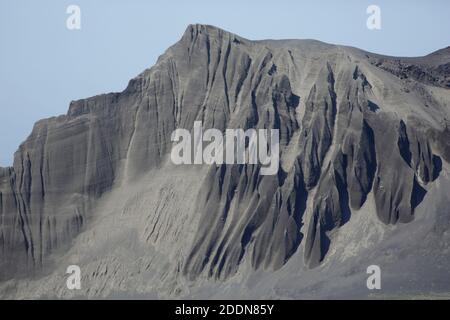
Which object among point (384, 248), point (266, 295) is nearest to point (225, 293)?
point (266, 295)

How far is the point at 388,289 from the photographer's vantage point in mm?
191875

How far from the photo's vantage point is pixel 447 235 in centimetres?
19938

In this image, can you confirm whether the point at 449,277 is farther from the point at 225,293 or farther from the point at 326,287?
the point at 225,293

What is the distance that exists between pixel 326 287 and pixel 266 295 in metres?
7.03
